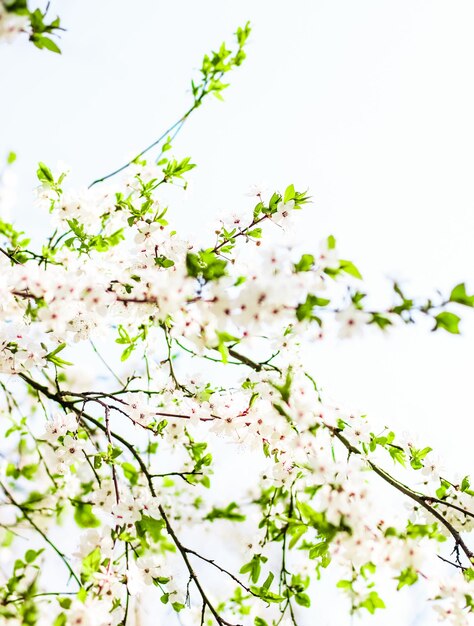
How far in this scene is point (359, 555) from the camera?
125 centimetres

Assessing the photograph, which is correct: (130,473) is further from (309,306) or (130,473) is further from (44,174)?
(309,306)

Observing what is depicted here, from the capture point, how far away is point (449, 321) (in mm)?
1208

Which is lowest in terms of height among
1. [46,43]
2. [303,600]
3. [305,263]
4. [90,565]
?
[90,565]

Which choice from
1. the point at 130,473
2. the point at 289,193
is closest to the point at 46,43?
the point at 289,193

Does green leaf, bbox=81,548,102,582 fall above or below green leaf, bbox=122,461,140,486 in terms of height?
below

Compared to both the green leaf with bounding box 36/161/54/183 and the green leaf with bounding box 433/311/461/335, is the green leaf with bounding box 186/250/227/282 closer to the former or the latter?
the green leaf with bounding box 433/311/461/335

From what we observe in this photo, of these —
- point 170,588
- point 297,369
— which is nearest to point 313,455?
point 297,369

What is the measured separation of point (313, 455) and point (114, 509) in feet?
2.55

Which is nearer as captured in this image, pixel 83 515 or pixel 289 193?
pixel 289 193

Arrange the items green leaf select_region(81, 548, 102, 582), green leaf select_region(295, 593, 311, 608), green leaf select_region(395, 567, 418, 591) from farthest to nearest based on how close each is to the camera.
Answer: green leaf select_region(295, 593, 311, 608), green leaf select_region(81, 548, 102, 582), green leaf select_region(395, 567, 418, 591)

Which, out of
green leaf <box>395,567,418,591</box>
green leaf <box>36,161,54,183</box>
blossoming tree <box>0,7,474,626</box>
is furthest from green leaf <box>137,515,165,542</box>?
green leaf <box>36,161,54,183</box>

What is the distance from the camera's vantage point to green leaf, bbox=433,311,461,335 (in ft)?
3.95

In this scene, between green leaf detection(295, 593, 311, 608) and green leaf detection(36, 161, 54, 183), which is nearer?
green leaf detection(295, 593, 311, 608)

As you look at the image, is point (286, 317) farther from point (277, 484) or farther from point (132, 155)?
point (132, 155)
